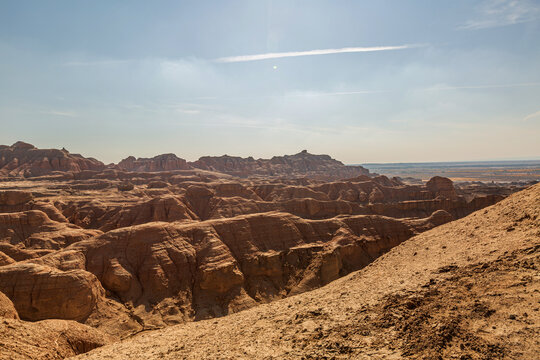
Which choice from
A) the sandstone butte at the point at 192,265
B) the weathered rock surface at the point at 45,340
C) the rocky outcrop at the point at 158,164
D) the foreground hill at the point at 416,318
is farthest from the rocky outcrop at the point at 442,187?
the rocky outcrop at the point at 158,164

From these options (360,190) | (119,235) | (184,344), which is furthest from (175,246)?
(360,190)

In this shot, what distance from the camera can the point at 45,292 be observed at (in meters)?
20.9

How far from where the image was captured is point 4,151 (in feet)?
407

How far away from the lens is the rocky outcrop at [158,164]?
6585 inches

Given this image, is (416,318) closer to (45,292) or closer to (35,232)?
(45,292)

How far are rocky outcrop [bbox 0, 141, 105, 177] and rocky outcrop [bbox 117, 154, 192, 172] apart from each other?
129 feet

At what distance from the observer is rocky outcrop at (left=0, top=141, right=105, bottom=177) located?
11375 cm

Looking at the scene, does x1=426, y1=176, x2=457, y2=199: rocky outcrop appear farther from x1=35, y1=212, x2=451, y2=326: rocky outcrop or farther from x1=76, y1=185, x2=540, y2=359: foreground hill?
x1=76, y1=185, x2=540, y2=359: foreground hill

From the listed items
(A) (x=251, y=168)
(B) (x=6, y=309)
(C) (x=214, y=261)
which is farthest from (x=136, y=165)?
(B) (x=6, y=309)

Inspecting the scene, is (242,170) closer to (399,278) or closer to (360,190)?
(360,190)

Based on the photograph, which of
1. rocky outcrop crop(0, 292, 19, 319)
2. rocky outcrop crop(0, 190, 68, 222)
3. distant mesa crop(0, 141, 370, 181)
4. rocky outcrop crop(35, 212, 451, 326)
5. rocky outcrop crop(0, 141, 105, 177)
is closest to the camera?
rocky outcrop crop(0, 292, 19, 319)

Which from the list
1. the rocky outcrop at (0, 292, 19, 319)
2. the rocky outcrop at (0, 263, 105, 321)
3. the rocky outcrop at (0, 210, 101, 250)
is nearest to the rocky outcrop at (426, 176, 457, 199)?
the rocky outcrop at (0, 263, 105, 321)

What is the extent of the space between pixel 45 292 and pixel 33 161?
130565 millimetres

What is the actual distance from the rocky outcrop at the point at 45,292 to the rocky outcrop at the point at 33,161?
11827 cm
